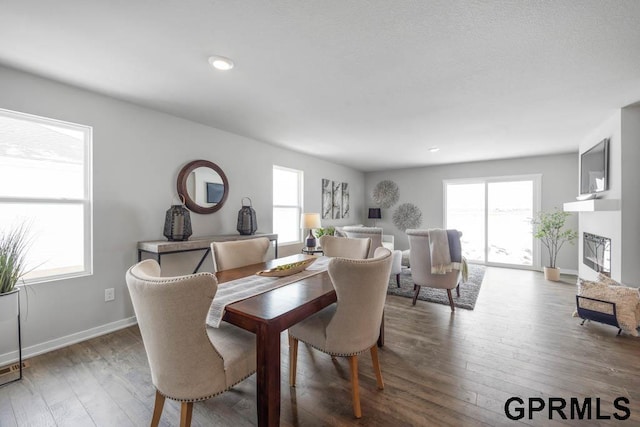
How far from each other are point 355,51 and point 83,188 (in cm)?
271

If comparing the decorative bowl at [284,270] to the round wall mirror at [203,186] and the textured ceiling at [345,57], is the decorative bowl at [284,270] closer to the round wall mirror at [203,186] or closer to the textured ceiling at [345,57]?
the textured ceiling at [345,57]

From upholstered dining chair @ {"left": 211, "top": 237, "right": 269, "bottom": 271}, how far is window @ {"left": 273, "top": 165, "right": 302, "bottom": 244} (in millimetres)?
1920

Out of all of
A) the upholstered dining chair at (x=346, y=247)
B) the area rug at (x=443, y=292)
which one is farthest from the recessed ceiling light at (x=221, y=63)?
the area rug at (x=443, y=292)

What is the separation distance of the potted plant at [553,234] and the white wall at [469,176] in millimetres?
187

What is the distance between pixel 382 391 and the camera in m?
1.74

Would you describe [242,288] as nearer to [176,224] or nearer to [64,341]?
[176,224]

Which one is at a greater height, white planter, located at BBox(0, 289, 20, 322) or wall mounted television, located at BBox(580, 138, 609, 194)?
wall mounted television, located at BBox(580, 138, 609, 194)

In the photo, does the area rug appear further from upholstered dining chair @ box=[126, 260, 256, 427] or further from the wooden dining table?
upholstered dining chair @ box=[126, 260, 256, 427]

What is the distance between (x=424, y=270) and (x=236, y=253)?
7.50 ft

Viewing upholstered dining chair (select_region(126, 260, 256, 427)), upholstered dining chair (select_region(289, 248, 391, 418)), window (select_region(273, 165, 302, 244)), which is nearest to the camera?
upholstered dining chair (select_region(126, 260, 256, 427))

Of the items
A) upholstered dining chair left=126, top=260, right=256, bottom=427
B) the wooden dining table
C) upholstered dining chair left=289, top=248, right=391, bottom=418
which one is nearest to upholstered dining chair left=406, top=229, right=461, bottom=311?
upholstered dining chair left=289, top=248, right=391, bottom=418

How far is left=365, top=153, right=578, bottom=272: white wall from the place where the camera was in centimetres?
500

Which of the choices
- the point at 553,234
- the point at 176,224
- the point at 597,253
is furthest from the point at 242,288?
the point at 553,234

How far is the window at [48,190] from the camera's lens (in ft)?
7.04
